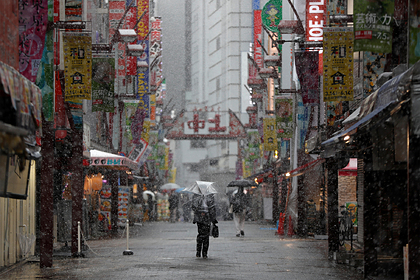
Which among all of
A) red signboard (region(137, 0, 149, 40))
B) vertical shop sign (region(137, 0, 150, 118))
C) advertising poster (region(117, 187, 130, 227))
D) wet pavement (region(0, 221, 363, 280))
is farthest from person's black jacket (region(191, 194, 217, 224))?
red signboard (region(137, 0, 149, 40))

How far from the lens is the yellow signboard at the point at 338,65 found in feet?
49.6

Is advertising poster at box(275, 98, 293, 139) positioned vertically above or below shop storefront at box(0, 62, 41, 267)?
above

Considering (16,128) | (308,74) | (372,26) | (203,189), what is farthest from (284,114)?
(16,128)

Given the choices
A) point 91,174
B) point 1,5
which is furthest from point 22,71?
point 91,174

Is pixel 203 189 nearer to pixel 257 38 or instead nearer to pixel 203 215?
pixel 203 215

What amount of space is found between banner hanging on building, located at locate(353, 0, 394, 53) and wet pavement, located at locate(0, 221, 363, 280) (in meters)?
4.53

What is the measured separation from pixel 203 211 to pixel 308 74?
686cm

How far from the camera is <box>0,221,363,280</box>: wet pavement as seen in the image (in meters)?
12.8

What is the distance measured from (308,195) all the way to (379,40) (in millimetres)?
16286

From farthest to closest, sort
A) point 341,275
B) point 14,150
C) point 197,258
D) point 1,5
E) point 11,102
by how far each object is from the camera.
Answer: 1. point 197,258
2. point 341,275
3. point 1,5
4. point 11,102
5. point 14,150

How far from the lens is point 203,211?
653 inches

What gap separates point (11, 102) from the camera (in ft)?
19.1

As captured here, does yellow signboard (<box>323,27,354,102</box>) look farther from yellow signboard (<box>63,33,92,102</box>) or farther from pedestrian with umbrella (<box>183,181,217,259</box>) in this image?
yellow signboard (<box>63,33,92,102</box>)

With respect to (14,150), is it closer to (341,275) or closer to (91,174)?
(341,275)
